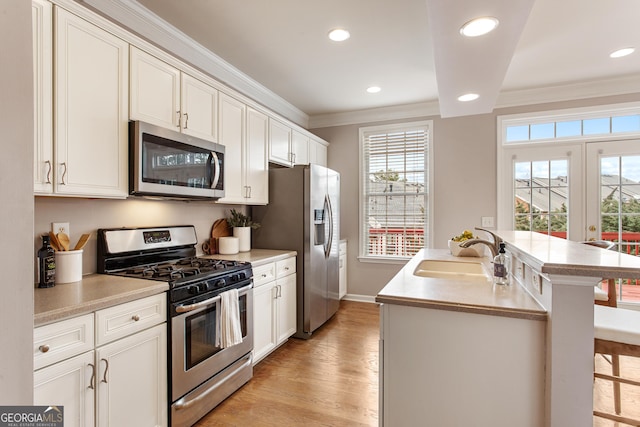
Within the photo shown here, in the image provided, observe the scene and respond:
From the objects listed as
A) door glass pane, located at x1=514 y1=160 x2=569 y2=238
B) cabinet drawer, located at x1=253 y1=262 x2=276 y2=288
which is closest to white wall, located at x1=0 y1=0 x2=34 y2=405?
cabinet drawer, located at x1=253 y1=262 x2=276 y2=288

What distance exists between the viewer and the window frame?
163 inches

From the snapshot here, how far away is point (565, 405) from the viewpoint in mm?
1079

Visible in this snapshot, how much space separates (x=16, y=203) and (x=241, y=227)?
8.41 feet

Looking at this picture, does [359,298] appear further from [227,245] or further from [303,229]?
[227,245]

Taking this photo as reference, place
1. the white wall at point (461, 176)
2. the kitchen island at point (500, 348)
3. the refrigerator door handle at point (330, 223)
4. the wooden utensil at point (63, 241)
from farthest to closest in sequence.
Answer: the white wall at point (461, 176) < the refrigerator door handle at point (330, 223) < the wooden utensil at point (63, 241) < the kitchen island at point (500, 348)

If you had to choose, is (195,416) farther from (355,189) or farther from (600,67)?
(600,67)

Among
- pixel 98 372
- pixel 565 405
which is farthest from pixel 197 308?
pixel 565 405

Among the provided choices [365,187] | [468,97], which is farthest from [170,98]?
[365,187]

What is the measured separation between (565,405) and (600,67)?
3.50m

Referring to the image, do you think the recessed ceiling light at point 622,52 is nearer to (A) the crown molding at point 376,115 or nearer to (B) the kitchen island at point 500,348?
(A) the crown molding at point 376,115

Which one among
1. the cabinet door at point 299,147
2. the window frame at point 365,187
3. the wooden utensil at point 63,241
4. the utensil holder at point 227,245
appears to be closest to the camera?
the wooden utensil at point 63,241

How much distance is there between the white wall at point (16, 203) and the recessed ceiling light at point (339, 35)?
2278mm

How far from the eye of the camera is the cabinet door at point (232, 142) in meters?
Answer: 2.61

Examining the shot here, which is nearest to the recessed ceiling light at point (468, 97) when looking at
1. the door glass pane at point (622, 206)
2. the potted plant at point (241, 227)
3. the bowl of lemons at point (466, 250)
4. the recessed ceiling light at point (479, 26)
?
the recessed ceiling light at point (479, 26)
